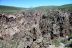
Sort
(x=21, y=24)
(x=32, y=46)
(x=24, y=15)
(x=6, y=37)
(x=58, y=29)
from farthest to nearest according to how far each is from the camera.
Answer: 1. (x=58, y=29)
2. (x=24, y=15)
3. (x=21, y=24)
4. (x=6, y=37)
5. (x=32, y=46)

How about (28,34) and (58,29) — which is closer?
(28,34)

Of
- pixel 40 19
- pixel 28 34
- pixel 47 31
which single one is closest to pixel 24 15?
pixel 40 19

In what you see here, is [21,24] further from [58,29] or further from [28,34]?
[58,29]

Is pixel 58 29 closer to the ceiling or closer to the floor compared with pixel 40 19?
closer to the floor

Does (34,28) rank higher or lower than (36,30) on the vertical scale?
higher
